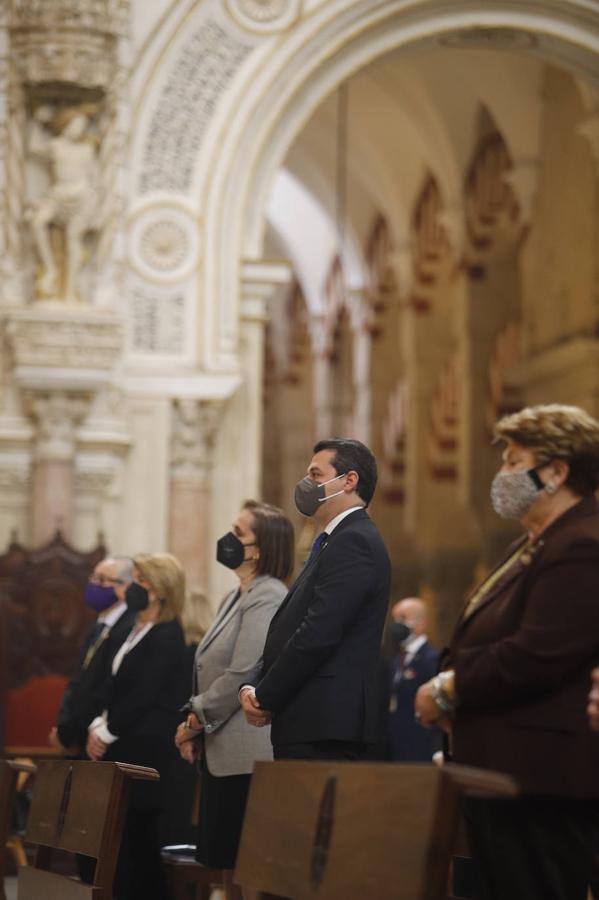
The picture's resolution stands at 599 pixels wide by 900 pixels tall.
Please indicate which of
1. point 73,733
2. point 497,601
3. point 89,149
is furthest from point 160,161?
point 497,601

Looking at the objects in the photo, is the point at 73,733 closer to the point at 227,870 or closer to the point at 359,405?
the point at 227,870

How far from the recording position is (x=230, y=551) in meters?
5.78

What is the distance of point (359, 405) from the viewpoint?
2059 centimetres

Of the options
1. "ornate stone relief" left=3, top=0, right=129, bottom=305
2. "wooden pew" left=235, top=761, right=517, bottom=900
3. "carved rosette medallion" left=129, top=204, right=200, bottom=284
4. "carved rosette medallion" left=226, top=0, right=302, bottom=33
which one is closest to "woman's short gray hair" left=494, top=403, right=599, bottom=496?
"wooden pew" left=235, top=761, right=517, bottom=900

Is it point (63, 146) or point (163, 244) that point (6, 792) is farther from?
point (163, 244)

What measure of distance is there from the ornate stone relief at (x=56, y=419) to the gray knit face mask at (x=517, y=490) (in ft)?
22.8

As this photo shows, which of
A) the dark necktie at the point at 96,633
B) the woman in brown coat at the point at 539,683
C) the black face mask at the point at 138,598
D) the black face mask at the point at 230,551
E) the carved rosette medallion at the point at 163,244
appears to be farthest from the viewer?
the carved rosette medallion at the point at 163,244

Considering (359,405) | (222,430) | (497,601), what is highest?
(359,405)

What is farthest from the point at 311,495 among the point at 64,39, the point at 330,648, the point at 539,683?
the point at 64,39

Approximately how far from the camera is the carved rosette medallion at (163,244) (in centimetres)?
1141

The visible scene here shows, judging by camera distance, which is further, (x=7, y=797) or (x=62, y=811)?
(x=7, y=797)

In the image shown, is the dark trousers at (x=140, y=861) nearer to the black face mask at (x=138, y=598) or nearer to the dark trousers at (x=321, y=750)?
the black face mask at (x=138, y=598)

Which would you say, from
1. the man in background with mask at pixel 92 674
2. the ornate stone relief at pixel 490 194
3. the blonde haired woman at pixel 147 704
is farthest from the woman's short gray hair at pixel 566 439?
the ornate stone relief at pixel 490 194

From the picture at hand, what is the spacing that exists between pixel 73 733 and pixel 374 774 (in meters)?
3.60
